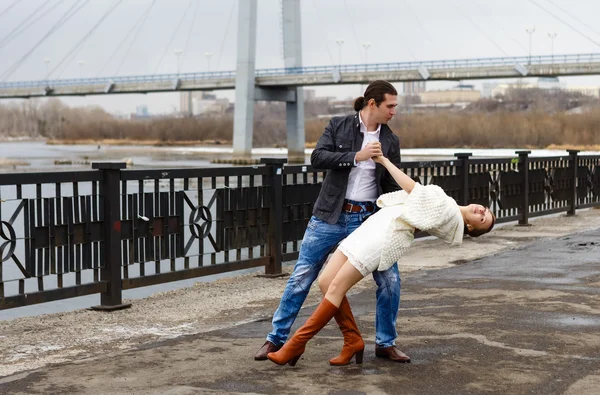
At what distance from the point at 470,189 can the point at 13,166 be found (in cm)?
6095

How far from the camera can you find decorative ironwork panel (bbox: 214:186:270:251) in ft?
33.0

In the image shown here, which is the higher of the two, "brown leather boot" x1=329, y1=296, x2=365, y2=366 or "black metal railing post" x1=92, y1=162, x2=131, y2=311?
"black metal railing post" x1=92, y1=162, x2=131, y2=311

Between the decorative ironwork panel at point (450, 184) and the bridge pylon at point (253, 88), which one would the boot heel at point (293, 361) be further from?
the bridge pylon at point (253, 88)

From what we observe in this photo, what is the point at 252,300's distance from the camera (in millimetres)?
9258

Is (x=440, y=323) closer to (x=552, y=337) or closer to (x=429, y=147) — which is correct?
(x=552, y=337)

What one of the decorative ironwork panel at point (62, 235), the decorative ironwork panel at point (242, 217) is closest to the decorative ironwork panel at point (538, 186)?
the decorative ironwork panel at point (242, 217)

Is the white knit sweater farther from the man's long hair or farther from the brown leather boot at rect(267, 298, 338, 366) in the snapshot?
the man's long hair

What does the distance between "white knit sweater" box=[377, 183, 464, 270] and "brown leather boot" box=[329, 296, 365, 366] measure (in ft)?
1.29

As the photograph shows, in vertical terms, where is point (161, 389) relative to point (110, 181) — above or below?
below

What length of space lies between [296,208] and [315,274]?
4.56 m

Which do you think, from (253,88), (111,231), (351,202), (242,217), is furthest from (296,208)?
(253,88)

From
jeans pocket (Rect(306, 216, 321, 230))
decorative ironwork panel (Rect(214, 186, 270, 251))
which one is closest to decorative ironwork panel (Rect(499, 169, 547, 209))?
decorative ironwork panel (Rect(214, 186, 270, 251))

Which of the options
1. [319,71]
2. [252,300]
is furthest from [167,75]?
[252,300]

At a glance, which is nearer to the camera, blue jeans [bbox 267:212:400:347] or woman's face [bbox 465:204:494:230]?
woman's face [bbox 465:204:494:230]
